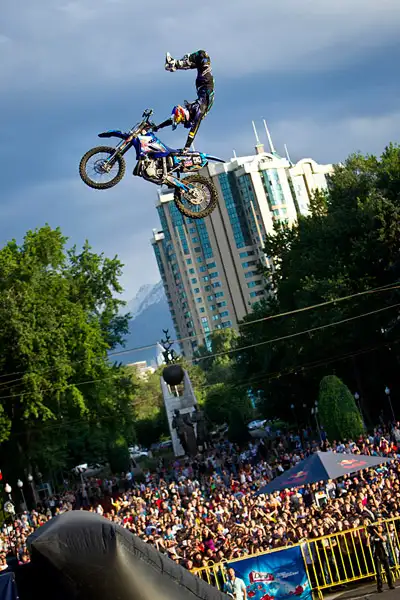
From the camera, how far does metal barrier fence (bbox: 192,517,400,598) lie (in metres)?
17.1

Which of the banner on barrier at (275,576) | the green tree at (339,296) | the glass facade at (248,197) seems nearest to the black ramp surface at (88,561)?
the banner on barrier at (275,576)

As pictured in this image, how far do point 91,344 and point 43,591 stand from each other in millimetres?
45773

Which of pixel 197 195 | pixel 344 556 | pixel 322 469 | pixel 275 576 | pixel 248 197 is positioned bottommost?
pixel 344 556

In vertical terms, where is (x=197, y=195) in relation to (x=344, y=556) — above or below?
above

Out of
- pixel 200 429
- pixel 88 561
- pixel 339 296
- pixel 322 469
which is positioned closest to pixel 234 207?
pixel 200 429

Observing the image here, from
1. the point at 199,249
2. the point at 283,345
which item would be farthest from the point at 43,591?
the point at 199,249

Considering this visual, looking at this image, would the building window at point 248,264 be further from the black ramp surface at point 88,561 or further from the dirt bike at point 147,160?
the black ramp surface at point 88,561

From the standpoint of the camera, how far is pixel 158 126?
16.0 m

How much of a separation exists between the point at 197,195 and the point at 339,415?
26.1m

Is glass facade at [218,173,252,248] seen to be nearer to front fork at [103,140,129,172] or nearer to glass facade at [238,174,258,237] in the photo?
glass facade at [238,174,258,237]

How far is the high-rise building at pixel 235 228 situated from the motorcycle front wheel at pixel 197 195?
484 ft

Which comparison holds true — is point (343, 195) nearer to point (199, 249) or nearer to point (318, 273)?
point (318, 273)

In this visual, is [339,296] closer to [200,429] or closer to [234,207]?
[200,429]

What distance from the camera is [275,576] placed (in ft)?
53.1
